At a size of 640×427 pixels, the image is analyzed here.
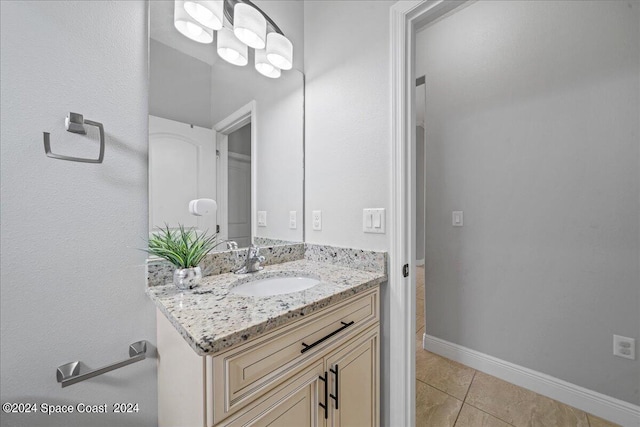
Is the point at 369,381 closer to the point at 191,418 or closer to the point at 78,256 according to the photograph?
the point at 191,418

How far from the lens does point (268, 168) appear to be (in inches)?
56.4

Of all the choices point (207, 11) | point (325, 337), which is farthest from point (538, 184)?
point (207, 11)

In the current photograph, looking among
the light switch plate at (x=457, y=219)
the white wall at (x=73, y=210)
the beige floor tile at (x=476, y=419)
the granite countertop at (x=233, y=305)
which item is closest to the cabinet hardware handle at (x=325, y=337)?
the granite countertop at (x=233, y=305)

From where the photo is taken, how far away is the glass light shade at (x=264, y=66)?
134 centimetres

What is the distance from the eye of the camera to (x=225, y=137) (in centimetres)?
124

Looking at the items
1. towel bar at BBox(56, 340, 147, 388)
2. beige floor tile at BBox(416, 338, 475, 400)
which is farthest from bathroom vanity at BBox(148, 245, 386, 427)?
beige floor tile at BBox(416, 338, 475, 400)

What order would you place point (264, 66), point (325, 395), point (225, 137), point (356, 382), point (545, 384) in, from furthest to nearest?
point (545, 384) < point (264, 66) < point (225, 137) < point (356, 382) < point (325, 395)

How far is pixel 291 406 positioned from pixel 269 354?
20cm

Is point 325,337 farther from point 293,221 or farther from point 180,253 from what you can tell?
point 293,221

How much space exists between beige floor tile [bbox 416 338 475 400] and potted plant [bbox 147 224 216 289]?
1.73 m

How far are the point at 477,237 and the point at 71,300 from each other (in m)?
2.22

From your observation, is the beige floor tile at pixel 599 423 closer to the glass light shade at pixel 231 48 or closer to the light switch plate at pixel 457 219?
the light switch plate at pixel 457 219

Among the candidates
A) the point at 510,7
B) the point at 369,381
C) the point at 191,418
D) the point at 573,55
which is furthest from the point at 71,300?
the point at 510,7

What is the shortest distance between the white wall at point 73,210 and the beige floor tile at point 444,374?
1.67 m
